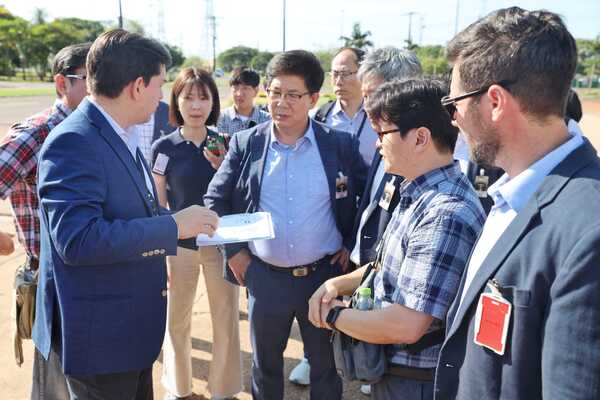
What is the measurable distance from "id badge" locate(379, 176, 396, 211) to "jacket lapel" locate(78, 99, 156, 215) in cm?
110

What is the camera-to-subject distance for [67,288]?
198 centimetres

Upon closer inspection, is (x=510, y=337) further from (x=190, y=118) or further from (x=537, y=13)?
(x=190, y=118)

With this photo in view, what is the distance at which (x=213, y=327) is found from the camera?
11.3 ft

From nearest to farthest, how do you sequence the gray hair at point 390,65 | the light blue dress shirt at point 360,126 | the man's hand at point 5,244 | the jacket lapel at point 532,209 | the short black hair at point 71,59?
the jacket lapel at point 532,209, the man's hand at point 5,244, the short black hair at point 71,59, the gray hair at point 390,65, the light blue dress shirt at point 360,126

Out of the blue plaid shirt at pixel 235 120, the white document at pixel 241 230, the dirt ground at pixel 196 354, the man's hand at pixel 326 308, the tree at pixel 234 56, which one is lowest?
the dirt ground at pixel 196 354

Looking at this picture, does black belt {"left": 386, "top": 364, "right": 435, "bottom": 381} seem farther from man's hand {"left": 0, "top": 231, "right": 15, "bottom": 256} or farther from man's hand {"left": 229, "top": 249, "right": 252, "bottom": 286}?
man's hand {"left": 0, "top": 231, "right": 15, "bottom": 256}

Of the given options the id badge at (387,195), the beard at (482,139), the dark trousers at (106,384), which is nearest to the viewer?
the beard at (482,139)

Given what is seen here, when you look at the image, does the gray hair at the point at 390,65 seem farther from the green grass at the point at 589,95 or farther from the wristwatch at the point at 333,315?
the green grass at the point at 589,95

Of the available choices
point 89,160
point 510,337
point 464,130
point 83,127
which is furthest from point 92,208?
point 510,337

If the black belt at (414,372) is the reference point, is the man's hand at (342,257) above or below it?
above

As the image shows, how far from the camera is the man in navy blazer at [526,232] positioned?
1.07 m

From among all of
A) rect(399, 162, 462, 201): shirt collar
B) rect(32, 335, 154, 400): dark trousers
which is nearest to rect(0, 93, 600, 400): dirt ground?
rect(32, 335, 154, 400): dark trousers

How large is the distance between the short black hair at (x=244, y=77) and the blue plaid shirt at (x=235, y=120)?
0.32 metres

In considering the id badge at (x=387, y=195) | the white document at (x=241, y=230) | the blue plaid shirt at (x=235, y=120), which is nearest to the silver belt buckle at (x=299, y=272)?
the white document at (x=241, y=230)
